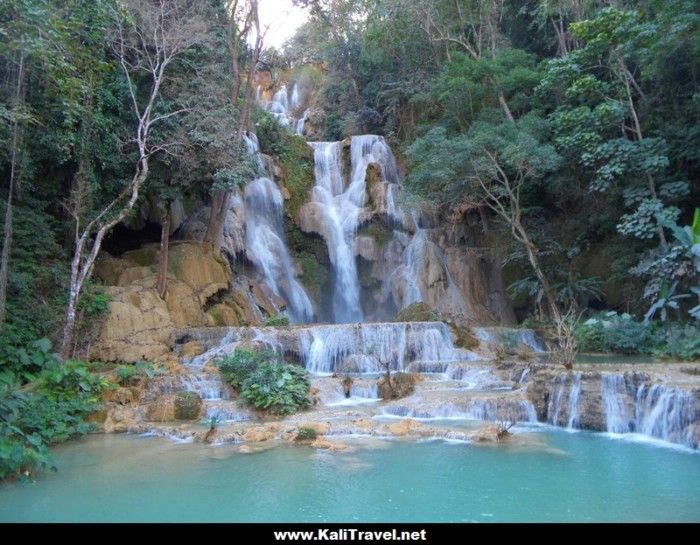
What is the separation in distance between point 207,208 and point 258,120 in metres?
4.61

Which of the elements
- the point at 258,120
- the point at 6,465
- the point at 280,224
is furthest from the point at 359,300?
the point at 6,465

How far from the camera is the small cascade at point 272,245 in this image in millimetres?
20094

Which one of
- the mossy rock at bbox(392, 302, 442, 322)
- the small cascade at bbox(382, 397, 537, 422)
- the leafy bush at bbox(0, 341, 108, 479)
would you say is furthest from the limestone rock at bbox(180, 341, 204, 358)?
the mossy rock at bbox(392, 302, 442, 322)

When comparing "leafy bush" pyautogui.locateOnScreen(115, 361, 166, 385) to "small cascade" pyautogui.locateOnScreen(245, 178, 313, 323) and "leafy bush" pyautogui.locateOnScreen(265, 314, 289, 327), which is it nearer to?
"leafy bush" pyautogui.locateOnScreen(265, 314, 289, 327)

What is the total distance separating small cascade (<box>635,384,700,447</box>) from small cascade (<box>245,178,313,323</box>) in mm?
12940

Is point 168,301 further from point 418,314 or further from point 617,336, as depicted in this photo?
point 617,336

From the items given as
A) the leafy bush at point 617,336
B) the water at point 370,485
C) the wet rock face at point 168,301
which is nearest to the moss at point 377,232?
the wet rock face at point 168,301

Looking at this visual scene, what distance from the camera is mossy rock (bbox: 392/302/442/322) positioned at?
16.5 meters

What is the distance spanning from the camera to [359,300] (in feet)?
69.4

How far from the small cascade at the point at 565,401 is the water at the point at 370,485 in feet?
3.47

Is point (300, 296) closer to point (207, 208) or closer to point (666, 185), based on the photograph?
point (207, 208)

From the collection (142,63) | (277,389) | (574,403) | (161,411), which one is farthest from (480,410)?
(142,63)

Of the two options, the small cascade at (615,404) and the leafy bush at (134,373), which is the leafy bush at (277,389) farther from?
the small cascade at (615,404)

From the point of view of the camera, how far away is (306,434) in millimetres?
8211
